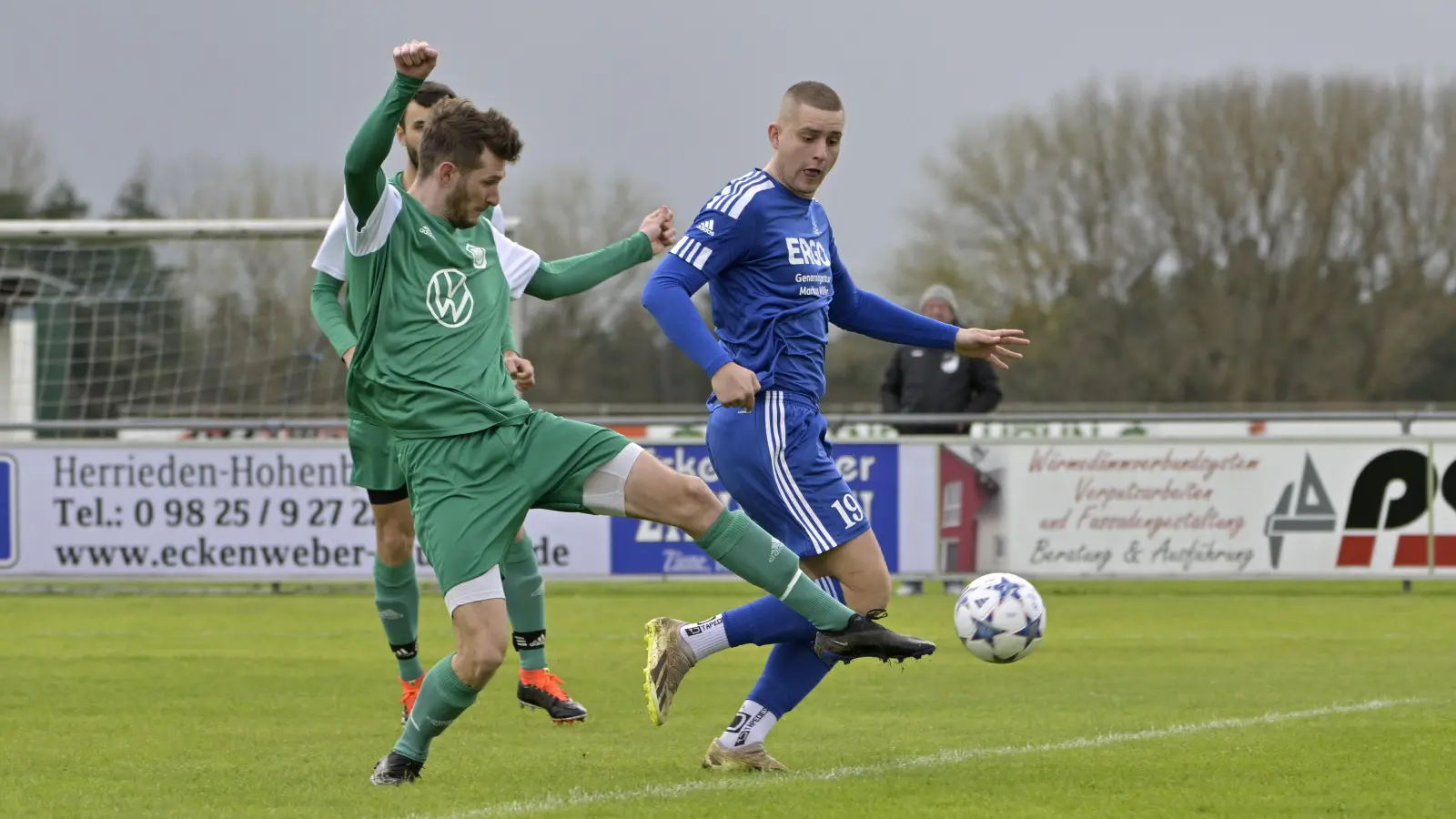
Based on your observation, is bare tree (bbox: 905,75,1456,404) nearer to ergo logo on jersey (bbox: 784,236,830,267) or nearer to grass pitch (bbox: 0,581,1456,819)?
grass pitch (bbox: 0,581,1456,819)

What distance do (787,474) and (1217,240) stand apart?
160 ft

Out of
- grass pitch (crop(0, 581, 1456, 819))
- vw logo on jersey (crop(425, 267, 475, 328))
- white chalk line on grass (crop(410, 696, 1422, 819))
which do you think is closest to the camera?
white chalk line on grass (crop(410, 696, 1422, 819))

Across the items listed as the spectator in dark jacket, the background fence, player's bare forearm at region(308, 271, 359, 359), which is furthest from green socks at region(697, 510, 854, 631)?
the spectator in dark jacket

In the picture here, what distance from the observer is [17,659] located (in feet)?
32.2

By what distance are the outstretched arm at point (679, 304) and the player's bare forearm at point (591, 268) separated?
0.29m

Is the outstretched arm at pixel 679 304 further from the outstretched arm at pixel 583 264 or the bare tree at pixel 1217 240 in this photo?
the bare tree at pixel 1217 240

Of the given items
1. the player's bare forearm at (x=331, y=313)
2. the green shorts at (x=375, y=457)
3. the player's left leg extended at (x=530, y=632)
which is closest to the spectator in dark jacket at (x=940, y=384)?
the player's left leg extended at (x=530, y=632)

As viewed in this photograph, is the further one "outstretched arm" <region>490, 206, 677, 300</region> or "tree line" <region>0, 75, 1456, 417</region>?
"tree line" <region>0, 75, 1456, 417</region>

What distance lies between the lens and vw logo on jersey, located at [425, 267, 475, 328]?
526 cm

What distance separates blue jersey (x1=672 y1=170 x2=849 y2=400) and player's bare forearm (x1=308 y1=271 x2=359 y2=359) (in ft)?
4.59

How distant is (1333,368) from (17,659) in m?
46.9

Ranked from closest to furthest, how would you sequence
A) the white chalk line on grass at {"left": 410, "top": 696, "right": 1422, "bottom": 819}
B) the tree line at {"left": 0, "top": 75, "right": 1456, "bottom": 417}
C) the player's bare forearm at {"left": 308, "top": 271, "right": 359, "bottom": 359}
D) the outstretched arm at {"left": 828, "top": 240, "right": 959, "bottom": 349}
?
1. the white chalk line on grass at {"left": 410, "top": 696, "right": 1422, "bottom": 819}
2. the outstretched arm at {"left": 828, "top": 240, "right": 959, "bottom": 349}
3. the player's bare forearm at {"left": 308, "top": 271, "right": 359, "bottom": 359}
4. the tree line at {"left": 0, "top": 75, "right": 1456, "bottom": 417}

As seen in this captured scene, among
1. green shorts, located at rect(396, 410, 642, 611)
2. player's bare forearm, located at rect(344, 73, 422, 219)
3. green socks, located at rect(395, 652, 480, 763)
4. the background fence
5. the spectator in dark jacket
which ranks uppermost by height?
player's bare forearm, located at rect(344, 73, 422, 219)

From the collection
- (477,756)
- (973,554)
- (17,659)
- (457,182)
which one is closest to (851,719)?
(477,756)
